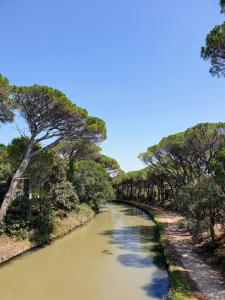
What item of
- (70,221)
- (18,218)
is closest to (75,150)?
(70,221)

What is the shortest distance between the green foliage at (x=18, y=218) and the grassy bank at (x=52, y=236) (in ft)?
1.76

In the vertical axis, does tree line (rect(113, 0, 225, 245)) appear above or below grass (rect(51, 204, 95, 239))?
above

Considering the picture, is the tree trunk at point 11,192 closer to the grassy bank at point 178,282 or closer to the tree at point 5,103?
the tree at point 5,103

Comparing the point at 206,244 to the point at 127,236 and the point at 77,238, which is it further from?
the point at 77,238

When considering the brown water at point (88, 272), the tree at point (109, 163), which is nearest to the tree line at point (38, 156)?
the brown water at point (88, 272)

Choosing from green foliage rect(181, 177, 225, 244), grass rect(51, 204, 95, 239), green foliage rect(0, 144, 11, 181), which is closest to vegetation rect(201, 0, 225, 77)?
green foliage rect(181, 177, 225, 244)

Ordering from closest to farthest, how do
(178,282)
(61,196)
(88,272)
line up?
(178,282) → (88,272) → (61,196)

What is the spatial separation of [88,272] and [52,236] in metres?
8.62

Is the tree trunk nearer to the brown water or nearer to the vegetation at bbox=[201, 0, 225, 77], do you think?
the brown water

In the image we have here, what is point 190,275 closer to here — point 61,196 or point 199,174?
point 61,196

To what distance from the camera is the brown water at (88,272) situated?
12.5m

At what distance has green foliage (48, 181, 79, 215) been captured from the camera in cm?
2645

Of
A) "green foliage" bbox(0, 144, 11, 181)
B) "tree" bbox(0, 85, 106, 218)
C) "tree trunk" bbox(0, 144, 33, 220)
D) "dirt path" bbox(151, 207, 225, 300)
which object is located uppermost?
"tree" bbox(0, 85, 106, 218)

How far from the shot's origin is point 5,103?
19828 millimetres
